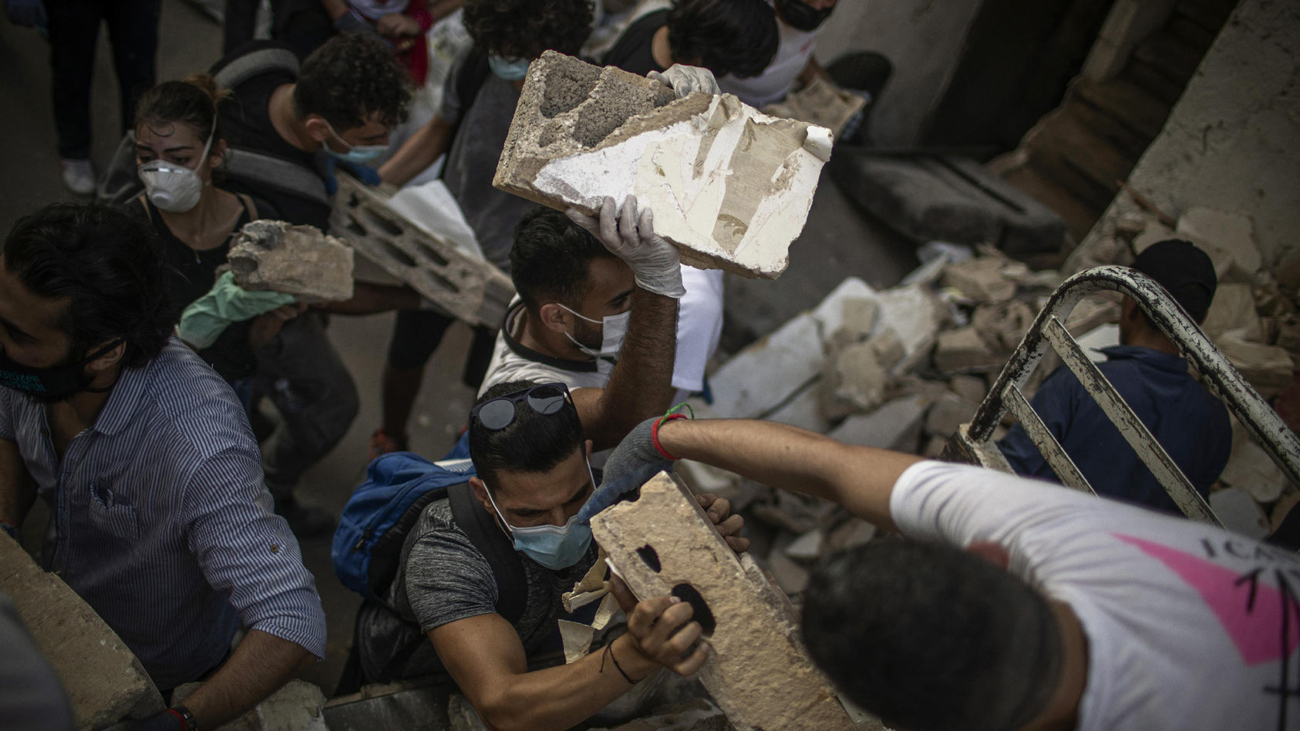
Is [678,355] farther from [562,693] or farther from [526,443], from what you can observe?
[562,693]

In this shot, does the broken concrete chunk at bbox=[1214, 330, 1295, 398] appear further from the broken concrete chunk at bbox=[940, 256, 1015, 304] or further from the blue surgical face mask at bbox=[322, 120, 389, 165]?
the blue surgical face mask at bbox=[322, 120, 389, 165]

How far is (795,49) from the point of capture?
381 cm

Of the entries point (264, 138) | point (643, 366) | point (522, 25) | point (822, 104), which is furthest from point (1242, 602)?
point (822, 104)

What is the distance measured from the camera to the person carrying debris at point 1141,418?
2.48 m

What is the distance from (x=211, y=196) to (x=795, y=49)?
9.32 feet

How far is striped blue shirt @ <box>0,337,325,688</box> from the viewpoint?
172 cm

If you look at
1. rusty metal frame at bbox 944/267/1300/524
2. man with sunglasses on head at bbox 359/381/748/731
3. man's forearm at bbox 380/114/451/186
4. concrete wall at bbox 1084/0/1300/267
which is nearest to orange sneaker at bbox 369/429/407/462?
man's forearm at bbox 380/114/451/186

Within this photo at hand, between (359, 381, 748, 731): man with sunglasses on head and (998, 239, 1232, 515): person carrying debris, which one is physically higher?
(998, 239, 1232, 515): person carrying debris

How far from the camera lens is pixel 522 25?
9.69ft

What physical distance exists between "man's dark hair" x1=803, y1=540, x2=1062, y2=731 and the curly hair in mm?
2535

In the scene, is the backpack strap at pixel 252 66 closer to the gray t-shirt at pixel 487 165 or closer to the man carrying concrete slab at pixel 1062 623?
the gray t-shirt at pixel 487 165

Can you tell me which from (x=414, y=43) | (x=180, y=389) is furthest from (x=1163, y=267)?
(x=414, y=43)

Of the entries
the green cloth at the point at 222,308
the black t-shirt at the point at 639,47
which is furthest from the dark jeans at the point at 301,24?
the green cloth at the point at 222,308

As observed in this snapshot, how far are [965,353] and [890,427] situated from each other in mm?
765
